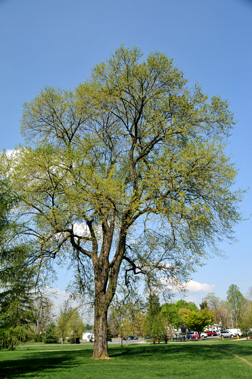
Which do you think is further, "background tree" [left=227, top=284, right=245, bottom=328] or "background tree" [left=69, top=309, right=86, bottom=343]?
"background tree" [left=227, top=284, right=245, bottom=328]

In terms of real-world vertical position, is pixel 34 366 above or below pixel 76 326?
below

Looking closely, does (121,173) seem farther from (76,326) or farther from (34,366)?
(76,326)

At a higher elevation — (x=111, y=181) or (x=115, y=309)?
(x=111, y=181)

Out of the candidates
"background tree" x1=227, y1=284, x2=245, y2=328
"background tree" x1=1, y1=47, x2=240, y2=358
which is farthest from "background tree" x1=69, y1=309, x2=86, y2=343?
"background tree" x1=227, y1=284, x2=245, y2=328

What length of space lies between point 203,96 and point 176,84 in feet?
6.03

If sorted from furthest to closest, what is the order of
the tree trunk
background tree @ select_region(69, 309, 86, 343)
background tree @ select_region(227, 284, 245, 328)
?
background tree @ select_region(227, 284, 245, 328) < background tree @ select_region(69, 309, 86, 343) < the tree trunk

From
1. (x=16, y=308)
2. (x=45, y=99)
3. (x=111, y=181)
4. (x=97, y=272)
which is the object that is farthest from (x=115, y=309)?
(x=45, y=99)

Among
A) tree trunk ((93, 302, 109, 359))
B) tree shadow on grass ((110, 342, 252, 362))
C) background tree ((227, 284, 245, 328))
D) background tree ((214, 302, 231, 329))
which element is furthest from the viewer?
background tree ((227, 284, 245, 328))

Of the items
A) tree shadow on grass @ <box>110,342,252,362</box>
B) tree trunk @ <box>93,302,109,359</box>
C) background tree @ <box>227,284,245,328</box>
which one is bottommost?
tree shadow on grass @ <box>110,342,252,362</box>

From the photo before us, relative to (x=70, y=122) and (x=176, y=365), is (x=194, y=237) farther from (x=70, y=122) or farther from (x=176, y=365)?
(x=70, y=122)

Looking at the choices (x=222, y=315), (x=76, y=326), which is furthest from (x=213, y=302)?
(x=76, y=326)

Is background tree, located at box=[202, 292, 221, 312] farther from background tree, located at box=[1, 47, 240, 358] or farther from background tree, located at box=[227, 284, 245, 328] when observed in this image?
background tree, located at box=[1, 47, 240, 358]

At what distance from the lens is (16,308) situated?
15.0 metres

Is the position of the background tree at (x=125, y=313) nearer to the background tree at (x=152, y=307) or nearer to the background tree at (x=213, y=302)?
the background tree at (x=152, y=307)
